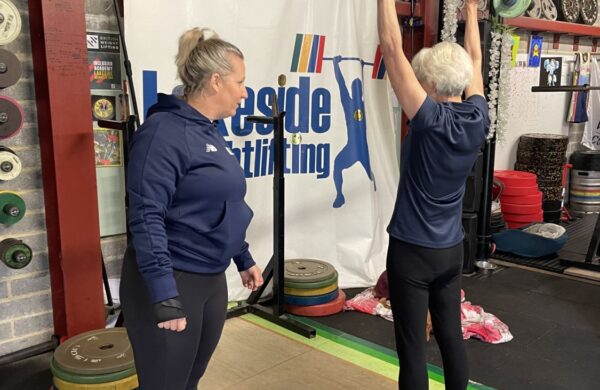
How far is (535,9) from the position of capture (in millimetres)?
5891

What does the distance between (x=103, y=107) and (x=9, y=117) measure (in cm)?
56

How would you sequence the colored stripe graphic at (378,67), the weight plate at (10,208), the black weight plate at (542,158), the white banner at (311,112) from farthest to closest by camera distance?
the black weight plate at (542,158) < the colored stripe graphic at (378,67) < the white banner at (311,112) < the weight plate at (10,208)

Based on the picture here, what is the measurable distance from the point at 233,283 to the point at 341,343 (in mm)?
846

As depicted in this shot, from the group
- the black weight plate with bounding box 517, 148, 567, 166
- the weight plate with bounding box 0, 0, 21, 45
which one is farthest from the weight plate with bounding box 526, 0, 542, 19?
the weight plate with bounding box 0, 0, 21, 45

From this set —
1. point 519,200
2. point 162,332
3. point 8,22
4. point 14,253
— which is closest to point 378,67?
point 519,200

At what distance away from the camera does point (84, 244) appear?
9.42 ft

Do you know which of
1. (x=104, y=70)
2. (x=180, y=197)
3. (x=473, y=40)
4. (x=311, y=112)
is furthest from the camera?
(x=311, y=112)

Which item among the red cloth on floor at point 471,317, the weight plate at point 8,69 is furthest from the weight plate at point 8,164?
the red cloth on floor at point 471,317

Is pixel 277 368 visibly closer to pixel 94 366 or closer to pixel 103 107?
pixel 94 366

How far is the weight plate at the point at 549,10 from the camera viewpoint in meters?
6.07

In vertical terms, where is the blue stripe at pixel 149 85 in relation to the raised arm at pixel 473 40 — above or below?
below

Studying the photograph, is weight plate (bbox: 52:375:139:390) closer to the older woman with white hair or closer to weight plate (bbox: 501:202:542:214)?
the older woman with white hair

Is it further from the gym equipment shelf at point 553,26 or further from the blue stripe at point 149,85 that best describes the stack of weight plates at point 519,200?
the blue stripe at point 149,85

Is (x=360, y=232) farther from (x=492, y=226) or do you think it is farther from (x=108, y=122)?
(x=108, y=122)
